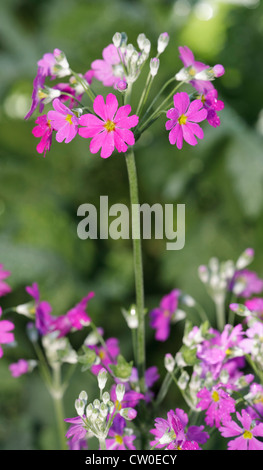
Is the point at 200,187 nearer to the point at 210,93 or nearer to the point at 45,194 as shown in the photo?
the point at 45,194

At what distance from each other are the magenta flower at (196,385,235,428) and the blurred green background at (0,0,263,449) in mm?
979

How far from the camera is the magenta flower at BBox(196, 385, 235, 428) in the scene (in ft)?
1.77

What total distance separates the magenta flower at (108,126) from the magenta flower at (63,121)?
0.01 metres

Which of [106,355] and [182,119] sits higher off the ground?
[182,119]

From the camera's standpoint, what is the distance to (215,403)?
560mm

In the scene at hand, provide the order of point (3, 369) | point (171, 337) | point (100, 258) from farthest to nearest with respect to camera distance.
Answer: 1. point (100, 258)
2. point (171, 337)
3. point (3, 369)

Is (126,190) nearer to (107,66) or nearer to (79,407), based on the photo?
(107,66)

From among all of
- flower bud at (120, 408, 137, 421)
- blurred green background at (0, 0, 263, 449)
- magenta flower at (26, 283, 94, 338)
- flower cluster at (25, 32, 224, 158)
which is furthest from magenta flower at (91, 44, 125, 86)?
blurred green background at (0, 0, 263, 449)

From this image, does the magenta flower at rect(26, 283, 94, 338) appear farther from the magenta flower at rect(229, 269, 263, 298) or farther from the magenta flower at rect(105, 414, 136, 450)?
the magenta flower at rect(229, 269, 263, 298)

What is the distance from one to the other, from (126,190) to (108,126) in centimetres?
153

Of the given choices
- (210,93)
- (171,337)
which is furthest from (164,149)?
(210,93)

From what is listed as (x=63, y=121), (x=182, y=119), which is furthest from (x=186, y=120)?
(x=63, y=121)

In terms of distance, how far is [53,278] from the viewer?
1874mm
